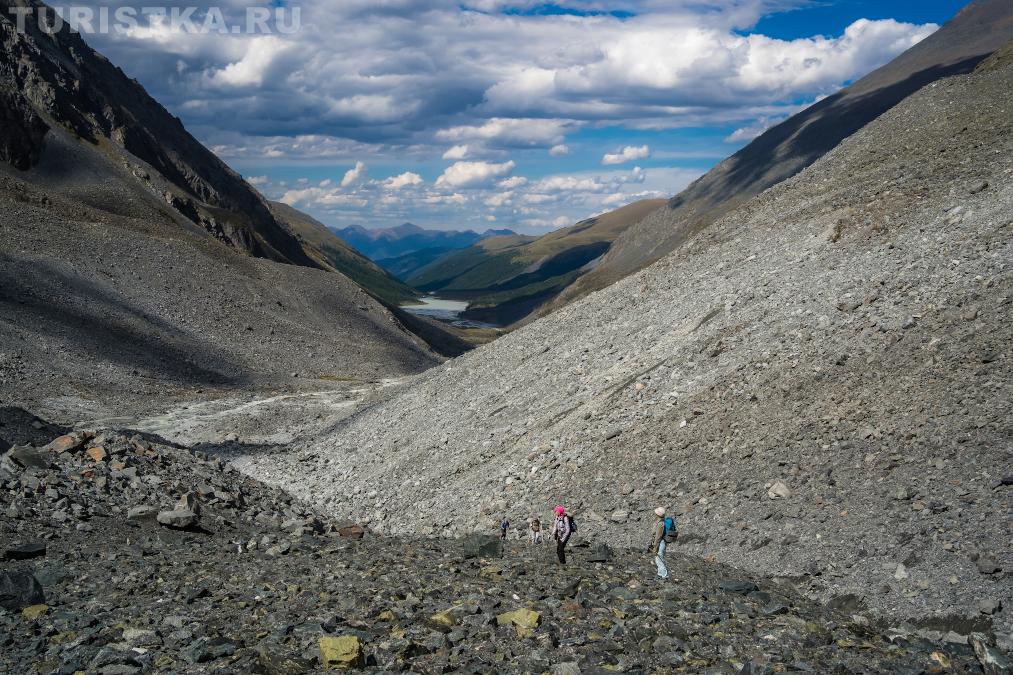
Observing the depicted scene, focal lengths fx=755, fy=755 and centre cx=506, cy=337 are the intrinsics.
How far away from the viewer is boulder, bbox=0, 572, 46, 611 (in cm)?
1323

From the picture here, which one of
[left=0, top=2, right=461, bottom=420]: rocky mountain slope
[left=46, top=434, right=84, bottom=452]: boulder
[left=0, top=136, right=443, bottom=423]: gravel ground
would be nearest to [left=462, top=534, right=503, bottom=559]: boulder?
[left=46, top=434, right=84, bottom=452]: boulder

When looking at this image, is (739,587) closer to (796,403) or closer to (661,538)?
(661,538)

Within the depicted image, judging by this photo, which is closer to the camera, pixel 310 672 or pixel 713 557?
pixel 310 672

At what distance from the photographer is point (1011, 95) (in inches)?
1280

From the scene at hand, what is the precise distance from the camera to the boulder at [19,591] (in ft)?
43.4

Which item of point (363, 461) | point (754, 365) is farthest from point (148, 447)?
point (754, 365)

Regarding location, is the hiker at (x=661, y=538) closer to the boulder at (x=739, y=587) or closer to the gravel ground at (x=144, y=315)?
the boulder at (x=739, y=587)

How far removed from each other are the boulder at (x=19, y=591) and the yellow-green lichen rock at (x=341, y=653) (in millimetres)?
5627

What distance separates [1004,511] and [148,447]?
23490mm

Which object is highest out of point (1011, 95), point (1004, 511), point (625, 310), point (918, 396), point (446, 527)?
point (1011, 95)

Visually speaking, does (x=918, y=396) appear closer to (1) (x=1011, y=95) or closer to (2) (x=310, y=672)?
(2) (x=310, y=672)

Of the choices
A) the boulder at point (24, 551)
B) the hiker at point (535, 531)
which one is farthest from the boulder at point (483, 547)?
the boulder at point (24, 551)

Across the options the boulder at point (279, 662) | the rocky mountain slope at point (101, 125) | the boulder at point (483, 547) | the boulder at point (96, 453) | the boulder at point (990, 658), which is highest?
the rocky mountain slope at point (101, 125)

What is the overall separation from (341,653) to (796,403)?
14.2m
